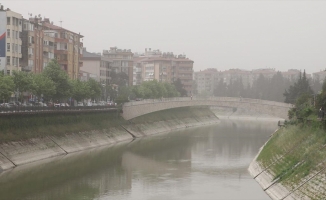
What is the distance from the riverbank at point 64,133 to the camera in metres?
56.8

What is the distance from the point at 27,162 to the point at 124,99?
143 ft

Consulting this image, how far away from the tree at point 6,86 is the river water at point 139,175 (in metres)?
8.59

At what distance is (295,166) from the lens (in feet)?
135

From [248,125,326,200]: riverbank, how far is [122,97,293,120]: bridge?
42166 mm

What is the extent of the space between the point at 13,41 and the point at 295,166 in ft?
174

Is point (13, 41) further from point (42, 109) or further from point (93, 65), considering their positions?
point (93, 65)

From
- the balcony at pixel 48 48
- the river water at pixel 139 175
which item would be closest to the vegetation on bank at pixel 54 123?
the river water at pixel 139 175

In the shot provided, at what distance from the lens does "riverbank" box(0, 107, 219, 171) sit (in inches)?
2237

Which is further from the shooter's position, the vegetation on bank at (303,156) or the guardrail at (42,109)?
the guardrail at (42,109)

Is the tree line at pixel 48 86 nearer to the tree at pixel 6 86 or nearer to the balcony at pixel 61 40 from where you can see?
the tree at pixel 6 86

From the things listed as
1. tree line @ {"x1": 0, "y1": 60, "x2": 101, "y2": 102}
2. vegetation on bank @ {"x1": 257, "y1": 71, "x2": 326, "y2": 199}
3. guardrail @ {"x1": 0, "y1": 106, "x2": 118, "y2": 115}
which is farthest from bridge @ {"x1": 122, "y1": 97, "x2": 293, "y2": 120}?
vegetation on bank @ {"x1": 257, "y1": 71, "x2": 326, "y2": 199}

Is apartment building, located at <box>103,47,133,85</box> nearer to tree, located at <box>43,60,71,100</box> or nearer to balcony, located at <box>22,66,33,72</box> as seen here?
balcony, located at <box>22,66,33,72</box>

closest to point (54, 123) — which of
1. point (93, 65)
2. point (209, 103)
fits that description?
point (209, 103)

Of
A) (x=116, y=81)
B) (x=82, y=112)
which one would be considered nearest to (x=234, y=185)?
(x=82, y=112)
